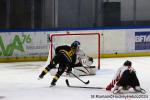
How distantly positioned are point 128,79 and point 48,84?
6.16 feet

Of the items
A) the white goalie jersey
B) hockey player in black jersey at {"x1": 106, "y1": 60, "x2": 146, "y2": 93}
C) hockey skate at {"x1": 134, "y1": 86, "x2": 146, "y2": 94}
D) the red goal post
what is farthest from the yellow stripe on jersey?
the red goal post

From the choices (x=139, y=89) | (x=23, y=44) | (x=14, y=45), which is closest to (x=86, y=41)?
(x=23, y=44)

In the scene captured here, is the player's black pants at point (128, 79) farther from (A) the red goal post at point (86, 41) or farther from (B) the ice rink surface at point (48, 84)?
(A) the red goal post at point (86, 41)

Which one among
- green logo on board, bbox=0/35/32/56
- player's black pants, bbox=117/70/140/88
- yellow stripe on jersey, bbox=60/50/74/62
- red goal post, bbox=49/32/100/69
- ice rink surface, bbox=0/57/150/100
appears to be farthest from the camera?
green logo on board, bbox=0/35/32/56

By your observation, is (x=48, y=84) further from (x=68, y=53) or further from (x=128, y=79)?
(x=128, y=79)

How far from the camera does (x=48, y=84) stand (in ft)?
31.2

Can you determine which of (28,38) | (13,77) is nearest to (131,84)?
(13,77)

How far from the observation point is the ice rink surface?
26.6ft

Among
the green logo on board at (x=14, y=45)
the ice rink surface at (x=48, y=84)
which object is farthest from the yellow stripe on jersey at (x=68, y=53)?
the green logo on board at (x=14, y=45)

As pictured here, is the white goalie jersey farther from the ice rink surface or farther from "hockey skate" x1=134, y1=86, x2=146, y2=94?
"hockey skate" x1=134, y1=86, x2=146, y2=94

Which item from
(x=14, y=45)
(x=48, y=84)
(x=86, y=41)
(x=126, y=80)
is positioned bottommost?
(x=48, y=84)

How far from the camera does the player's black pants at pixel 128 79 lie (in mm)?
8203

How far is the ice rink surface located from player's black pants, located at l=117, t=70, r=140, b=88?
0.16 m

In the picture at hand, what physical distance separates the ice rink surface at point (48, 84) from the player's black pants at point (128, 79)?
16cm
